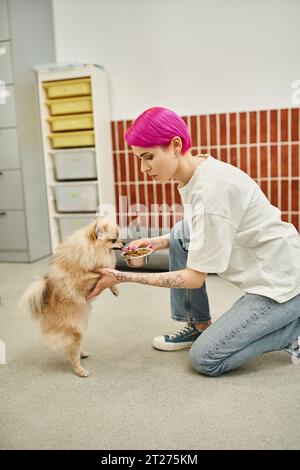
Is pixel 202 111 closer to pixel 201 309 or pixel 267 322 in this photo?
pixel 201 309

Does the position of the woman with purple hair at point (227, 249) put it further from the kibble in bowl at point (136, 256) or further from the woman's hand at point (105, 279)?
the kibble in bowl at point (136, 256)

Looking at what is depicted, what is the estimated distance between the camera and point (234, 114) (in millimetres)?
3252

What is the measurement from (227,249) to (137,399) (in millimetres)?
588

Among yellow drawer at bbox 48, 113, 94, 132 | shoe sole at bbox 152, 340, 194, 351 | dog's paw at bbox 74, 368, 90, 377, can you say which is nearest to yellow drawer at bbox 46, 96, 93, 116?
yellow drawer at bbox 48, 113, 94, 132

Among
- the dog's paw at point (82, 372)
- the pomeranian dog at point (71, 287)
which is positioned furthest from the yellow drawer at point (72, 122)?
the dog's paw at point (82, 372)

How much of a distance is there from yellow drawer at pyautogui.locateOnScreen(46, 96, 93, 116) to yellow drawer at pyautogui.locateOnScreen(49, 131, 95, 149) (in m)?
0.17

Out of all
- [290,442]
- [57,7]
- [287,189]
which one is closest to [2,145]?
[57,7]

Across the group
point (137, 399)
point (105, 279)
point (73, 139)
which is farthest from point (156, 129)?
point (73, 139)

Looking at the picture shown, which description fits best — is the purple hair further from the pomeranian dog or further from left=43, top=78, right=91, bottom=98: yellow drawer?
left=43, top=78, right=91, bottom=98: yellow drawer

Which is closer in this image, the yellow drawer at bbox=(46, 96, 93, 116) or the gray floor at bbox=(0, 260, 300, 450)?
the gray floor at bbox=(0, 260, 300, 450)

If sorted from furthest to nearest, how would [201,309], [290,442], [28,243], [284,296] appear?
[28,243] → [201,309] → [284,296] → [290,442]

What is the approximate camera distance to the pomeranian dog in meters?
1.63

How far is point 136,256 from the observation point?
171 cm

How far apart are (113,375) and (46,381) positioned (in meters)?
0.25
